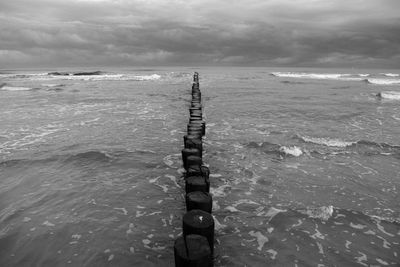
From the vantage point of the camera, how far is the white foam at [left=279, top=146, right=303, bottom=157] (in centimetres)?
930

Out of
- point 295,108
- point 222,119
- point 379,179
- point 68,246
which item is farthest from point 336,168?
point 295,108

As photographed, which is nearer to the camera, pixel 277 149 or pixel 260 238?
pixel 260 238

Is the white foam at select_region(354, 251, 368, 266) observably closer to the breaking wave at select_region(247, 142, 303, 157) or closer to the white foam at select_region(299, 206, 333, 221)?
the white foam at select_region(299, 206, 333, 221)

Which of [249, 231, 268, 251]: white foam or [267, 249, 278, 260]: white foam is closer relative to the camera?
[267, 249, 278, 260]: white foam

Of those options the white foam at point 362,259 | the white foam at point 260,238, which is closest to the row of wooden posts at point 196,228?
the white foam at point 260,238

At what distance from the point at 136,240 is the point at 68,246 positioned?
3.46 feet

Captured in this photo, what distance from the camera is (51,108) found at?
18.5m

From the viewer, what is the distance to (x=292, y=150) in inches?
374

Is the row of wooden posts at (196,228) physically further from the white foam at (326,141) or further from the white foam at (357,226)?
the white foam at (326,141)

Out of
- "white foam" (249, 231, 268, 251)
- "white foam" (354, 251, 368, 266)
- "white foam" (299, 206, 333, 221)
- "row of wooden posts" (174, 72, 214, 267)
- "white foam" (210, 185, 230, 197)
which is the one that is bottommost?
"white foam" (354, 251, 368, 266)

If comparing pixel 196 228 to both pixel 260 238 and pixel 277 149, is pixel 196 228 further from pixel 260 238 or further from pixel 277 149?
pixel 277 149

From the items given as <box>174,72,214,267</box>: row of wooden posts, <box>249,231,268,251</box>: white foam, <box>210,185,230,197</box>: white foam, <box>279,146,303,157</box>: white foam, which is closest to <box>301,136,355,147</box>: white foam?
<box>279,146,303,157</box>: white foam

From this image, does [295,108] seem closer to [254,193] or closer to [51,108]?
[254,193]

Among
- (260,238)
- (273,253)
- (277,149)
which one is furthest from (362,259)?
(277,149)
